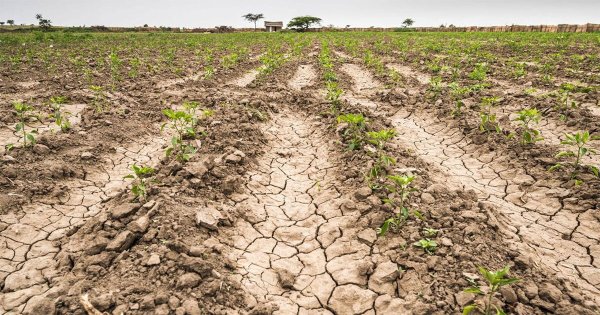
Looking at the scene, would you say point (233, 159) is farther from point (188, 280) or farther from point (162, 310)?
point (162, 310)

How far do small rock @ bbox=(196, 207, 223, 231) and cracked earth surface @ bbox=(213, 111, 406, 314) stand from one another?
15 centimetres

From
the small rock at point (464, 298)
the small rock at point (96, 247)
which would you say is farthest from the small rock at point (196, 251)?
the small rock at point (464, 298)

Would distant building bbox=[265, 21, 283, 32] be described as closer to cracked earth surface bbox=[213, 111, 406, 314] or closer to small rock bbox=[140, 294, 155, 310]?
cracked earth surface bbox=[213, 111, 406, 314]

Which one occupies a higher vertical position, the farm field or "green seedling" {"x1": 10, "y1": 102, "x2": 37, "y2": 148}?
"green seedling" {"x1": 10, "y1": 102, "x2": 37, "y2": 148}

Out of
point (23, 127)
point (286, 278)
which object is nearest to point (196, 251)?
point (286, 278)

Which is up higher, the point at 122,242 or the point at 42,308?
the point at 122,242

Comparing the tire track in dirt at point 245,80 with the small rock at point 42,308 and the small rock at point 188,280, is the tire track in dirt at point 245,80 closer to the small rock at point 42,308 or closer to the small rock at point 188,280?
the small rock at point 188,280

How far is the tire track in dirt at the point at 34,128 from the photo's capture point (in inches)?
185

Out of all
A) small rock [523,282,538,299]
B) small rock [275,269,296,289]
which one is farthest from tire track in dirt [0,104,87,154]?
small rock [523,282,538,299]

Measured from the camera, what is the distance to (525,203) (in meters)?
3.56

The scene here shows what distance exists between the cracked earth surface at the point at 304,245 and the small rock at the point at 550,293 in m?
0.90

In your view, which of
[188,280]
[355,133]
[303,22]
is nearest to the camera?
[188,280]

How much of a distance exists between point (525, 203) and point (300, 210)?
2374 millimetres

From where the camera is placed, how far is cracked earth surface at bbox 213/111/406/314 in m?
2.44
